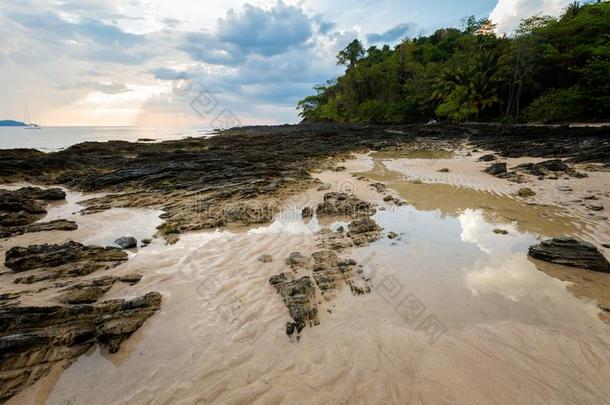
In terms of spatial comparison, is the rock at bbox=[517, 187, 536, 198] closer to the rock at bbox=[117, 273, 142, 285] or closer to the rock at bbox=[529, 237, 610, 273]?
the rock at bbox=[529, 237, 610, 273]

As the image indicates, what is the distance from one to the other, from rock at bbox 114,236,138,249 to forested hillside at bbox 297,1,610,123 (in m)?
36.1

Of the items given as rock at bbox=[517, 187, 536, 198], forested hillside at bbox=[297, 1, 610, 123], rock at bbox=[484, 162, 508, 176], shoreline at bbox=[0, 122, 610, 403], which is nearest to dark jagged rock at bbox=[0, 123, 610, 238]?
shoreline at bbox=[0, 122, 610, 403]

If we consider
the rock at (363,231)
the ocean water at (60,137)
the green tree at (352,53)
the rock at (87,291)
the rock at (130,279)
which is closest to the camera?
the rock at (87,291)

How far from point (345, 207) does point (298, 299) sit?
4.62 m

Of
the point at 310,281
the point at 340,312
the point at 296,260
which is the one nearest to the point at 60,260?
the point at 296,260

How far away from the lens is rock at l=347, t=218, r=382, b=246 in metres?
6.29

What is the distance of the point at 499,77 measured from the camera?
3650 centimetres

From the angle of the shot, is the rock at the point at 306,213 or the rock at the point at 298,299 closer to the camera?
the rock at the point at 298,299

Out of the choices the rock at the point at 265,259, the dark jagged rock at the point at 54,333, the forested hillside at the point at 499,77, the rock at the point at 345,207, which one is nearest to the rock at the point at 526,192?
the rock at the point at 345,207

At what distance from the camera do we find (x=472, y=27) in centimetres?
5800

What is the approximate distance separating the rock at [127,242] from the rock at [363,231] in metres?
5.06

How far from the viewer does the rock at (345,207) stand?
26.7 ft

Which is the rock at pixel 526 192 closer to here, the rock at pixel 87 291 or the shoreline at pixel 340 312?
the shoreline at pixel 340 312

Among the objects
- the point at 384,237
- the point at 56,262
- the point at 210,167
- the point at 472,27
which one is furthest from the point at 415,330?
the point at 472,27
